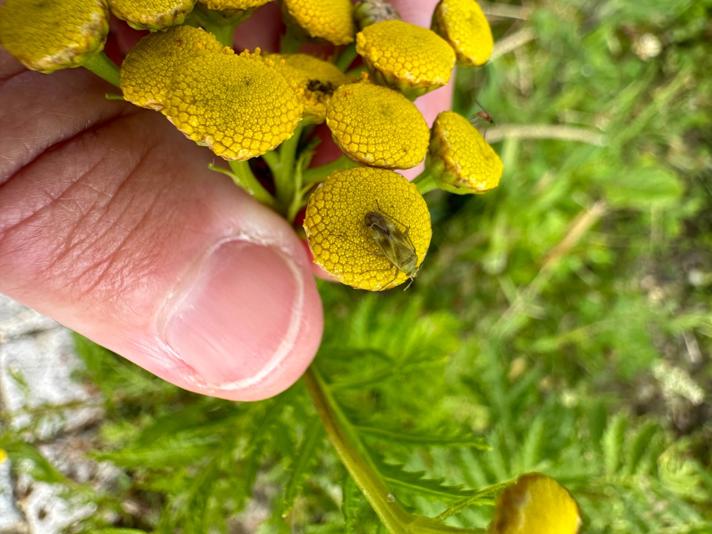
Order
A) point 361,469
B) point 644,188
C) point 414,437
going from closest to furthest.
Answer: point 361,469 → point 414,437 → point 644,188

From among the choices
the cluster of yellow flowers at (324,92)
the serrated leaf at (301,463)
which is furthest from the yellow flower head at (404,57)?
the serrated leaf at (301,463)

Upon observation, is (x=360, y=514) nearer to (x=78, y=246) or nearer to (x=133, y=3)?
(x=78, y=246)

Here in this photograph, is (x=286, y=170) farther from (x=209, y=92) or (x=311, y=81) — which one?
(x=209, y=92)

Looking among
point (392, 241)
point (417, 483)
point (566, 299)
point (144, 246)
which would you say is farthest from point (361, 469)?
point (566, 299)

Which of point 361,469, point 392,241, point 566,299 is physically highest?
point 392,241

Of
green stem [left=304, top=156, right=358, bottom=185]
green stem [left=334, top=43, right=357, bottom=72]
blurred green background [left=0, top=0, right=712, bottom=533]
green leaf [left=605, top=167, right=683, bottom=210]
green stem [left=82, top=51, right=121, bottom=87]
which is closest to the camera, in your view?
green stem [left=82, top=51, right=121, bottom=87]

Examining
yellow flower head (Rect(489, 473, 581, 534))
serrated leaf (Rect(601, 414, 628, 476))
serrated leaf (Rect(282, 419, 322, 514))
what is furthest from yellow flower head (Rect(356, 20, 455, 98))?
serrated leaf (Rect(601, 414, 628, 476))

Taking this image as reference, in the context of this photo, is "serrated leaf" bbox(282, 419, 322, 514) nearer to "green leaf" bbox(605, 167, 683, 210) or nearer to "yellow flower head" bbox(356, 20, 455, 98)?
"yellow flower head" bbox(356, 20, 455, 98)

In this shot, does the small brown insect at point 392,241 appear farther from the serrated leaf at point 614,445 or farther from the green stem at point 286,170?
the serrated leaf at point 614,445
